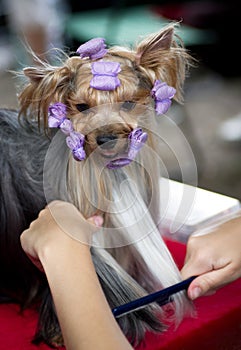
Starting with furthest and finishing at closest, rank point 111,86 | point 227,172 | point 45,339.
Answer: point 227,172
point 45,339
point 111,86

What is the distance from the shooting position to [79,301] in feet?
2.26

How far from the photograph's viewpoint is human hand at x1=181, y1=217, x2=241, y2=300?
2.55 feet

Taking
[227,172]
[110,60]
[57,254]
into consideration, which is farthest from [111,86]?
[227,172]

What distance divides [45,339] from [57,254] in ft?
0.49

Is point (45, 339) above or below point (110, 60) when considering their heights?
below

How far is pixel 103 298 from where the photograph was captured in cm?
70

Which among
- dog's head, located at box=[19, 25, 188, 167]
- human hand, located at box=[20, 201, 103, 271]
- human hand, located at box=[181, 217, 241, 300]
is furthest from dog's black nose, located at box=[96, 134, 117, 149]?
human hand, located at box=[181, 217, 241, 300]

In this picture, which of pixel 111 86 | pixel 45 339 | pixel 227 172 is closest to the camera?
pixel 111 86

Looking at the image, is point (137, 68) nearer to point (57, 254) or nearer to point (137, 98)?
point (137, 98)

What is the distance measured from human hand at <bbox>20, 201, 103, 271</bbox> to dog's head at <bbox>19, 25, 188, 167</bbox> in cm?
8

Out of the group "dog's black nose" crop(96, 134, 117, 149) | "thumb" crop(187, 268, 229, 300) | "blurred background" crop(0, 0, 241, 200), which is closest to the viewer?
"dog's black nose" crop(96, 134, 117, 149)

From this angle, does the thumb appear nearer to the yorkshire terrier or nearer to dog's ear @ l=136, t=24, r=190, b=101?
the yorkshire terrier

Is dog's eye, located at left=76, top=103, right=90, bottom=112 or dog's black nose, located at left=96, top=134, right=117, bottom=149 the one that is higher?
dog's eye, located at left=76, top=103, right=90, bottom=112

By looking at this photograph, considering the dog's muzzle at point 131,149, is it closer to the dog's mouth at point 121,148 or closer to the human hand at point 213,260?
the dog's mouth at point 121,148
